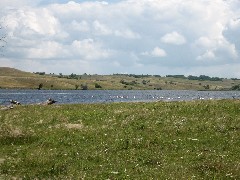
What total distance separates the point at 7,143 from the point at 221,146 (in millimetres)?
15353

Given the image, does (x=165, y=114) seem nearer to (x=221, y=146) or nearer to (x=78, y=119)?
(x=78, y=119)

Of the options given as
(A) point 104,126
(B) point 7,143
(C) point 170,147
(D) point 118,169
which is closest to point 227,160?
(C) point 170,147

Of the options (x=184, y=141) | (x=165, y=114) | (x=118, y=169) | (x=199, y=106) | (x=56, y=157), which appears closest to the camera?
→ (x=118, y=169)

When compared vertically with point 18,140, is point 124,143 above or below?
above

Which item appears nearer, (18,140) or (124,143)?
(124,143)

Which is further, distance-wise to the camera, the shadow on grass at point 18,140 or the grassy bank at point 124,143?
Result: the shadow on grass at point 18,140

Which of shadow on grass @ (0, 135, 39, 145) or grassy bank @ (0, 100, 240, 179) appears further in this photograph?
shadow on grass @ (0, 135, 39, 145)

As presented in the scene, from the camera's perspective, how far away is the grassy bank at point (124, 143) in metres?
21.9

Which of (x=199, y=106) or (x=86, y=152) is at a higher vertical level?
(x=199, y=106)

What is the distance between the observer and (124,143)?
2758cm

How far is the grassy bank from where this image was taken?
860 inches

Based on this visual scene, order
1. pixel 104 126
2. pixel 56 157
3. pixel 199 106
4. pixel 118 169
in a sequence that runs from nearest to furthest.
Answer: pixel 118 169, pixel 56 157, pixel 104 126, pixel 199 106

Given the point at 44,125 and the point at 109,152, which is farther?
the point at 44,125

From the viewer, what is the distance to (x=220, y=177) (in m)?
20.4
